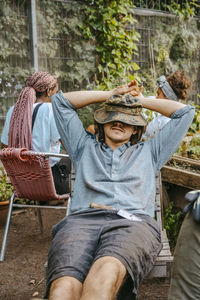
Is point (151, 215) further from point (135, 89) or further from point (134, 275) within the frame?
point (135, 89)

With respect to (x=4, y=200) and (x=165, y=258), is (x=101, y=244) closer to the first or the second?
(x=165, y=258)

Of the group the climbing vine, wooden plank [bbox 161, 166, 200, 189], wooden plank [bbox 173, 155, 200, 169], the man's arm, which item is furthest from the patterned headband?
the climbing vine

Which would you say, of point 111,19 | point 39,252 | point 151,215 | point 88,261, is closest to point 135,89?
point 151,215

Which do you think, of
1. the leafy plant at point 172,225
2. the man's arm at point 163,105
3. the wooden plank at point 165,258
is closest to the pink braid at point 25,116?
the man's arm at point 163,105

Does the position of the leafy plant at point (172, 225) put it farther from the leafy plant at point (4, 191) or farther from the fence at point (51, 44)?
the fence at point (51, 44)

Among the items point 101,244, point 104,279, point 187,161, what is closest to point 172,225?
point 187,161

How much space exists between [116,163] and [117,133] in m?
0.23

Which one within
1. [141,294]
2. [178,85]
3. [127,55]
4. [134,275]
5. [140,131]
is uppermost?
[127,55]

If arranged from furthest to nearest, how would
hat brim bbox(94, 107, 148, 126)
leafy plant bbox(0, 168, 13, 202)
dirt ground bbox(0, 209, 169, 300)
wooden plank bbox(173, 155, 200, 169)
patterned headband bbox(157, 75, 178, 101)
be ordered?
leafy plant bbox(0, 168, 13, 202) < patterned headband bbox(157, 75, 178, 101) < wooden plank bbox(173, 155, 200, 169) < dirt ground bbox(0, 209, 169, 300) < hat brim bbox(94, 107, 148, 126)

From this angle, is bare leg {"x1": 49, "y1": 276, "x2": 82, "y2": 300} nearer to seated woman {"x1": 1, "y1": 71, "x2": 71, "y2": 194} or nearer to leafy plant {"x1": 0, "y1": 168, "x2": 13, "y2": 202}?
seated woman {"x1": 1, "y1": 71, "x2": 71, "y2": 194}

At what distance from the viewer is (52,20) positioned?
19.8ft

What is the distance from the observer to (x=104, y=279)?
197 cm

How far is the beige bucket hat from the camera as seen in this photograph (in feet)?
9.06

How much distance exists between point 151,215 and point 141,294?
2.66 feet
